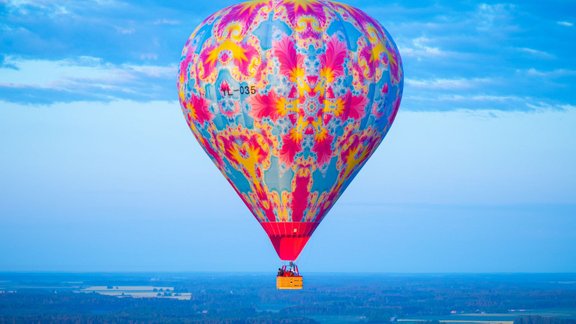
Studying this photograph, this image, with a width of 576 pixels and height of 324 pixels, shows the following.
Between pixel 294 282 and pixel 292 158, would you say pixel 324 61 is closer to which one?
pixel 292 158

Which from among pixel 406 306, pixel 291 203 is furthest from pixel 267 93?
pixel 406 306

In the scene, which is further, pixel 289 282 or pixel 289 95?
pixel 289 282

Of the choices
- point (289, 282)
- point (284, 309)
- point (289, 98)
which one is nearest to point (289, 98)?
point (289, 98)

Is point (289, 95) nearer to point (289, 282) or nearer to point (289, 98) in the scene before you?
point (289, 98)

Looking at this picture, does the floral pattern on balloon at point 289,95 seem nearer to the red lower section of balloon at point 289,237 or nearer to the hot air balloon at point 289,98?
the hot air balloon at point 289,98

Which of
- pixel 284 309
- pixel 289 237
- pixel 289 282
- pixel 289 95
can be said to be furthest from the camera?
pixel 284 309

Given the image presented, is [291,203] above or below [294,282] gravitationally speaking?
above
